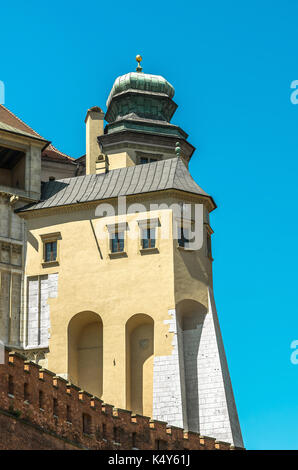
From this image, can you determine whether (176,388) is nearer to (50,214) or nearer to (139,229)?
(139,229)

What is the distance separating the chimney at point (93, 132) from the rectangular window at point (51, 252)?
9051 mm

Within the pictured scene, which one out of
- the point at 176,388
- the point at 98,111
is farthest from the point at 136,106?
the point at 176,388

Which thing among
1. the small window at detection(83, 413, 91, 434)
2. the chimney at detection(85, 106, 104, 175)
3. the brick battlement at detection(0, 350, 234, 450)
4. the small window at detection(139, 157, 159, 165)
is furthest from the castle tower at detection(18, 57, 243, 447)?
the small window at detection(83, 413, 91, 434)

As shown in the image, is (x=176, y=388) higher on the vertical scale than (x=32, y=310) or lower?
lower

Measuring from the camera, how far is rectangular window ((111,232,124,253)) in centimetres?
4978

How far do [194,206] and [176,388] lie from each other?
30.3ft

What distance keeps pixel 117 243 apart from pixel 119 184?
3665mm

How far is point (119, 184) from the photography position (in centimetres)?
5212

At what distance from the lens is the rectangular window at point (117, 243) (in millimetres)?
49781

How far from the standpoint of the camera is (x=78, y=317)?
49344 mm

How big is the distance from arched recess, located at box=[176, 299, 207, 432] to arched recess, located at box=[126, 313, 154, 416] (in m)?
1.50

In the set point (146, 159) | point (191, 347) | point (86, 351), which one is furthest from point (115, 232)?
point (146, 159)

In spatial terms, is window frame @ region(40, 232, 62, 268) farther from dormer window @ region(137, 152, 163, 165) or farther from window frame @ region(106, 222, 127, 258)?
dormer window @ region(137, 152, 163, 165)
